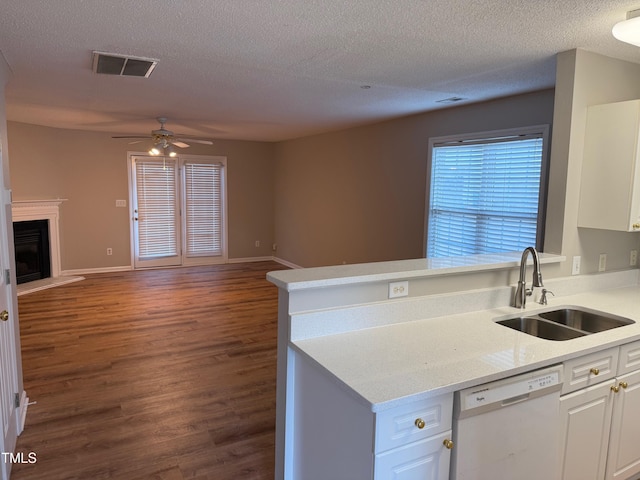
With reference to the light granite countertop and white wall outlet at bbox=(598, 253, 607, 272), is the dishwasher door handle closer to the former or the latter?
the light granite countertop

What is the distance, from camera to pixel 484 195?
4.41 m

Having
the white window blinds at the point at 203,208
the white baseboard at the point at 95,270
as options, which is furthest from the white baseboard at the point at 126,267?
the white window blinds at the point at 203,208

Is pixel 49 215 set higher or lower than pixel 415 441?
higher

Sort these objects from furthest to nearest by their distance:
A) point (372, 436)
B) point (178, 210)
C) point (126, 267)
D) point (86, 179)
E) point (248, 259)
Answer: point (248, 259) < point (178, 210) < point (126, 267) < point (86, 179) < point (372, 436)

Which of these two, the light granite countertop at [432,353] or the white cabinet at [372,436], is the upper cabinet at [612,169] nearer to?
the light granite countertop at [432,353]

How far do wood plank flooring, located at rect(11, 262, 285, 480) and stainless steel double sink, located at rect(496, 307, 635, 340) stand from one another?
164 centimetres

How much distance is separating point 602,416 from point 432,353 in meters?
0.95

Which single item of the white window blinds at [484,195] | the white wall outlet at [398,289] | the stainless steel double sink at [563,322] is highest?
the white window blinds at [484,195]

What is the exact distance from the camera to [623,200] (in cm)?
258

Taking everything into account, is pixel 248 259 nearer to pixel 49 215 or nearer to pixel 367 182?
pixel 49 215

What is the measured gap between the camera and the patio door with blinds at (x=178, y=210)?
7.74 m

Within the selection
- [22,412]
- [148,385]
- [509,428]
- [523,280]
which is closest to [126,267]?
[148,385]

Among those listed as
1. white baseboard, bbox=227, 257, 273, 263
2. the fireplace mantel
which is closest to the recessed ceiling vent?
the fireplace mantel

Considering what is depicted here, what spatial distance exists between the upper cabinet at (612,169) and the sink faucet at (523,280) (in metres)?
0.63
